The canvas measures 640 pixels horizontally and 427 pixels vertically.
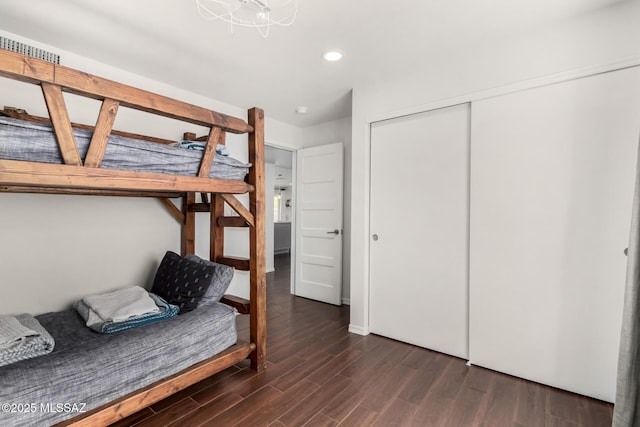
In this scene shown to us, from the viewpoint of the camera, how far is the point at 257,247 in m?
2.23

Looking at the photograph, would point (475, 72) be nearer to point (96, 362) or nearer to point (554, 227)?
→ point (554, 227)

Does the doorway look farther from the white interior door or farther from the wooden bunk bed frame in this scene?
the wooden bunk bed frame

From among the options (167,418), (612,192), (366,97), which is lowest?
(167,418)

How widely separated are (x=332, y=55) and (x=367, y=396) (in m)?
2.50

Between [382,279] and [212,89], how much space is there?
8.48 feet

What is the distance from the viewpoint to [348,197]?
12.6 feet

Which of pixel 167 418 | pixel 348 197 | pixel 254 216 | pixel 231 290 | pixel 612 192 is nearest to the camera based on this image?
pixel 167 418

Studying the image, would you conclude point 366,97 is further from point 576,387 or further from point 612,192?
point 576,387

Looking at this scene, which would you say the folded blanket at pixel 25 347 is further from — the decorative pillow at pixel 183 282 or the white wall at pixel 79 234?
the decorative pillow at pixel 183 282

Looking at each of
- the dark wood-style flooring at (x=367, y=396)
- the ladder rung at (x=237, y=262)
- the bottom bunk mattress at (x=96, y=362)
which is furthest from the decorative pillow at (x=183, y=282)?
the dark wood-style flooring at (x=367, y=396)

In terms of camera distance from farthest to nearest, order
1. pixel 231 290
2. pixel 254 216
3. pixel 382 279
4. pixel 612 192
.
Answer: pixel 231 290
pixel 382 279
pixel 254 216
pixel 612 192

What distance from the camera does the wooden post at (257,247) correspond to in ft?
7.32

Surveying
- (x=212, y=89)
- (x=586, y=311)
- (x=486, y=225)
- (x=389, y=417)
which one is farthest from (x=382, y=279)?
(x=212, y=89)

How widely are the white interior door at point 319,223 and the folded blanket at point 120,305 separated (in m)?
2.20
